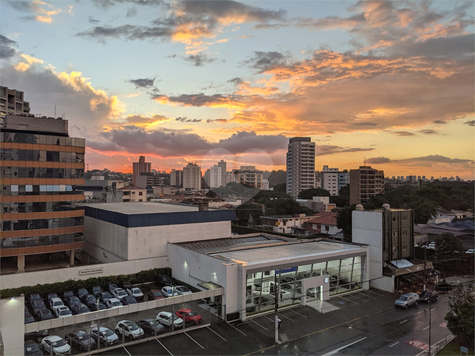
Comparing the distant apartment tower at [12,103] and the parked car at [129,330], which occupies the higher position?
the distant apartment tower at [12,103]

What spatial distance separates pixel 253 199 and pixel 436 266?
6609 centimetres

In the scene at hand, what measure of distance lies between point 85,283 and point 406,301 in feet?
81.5

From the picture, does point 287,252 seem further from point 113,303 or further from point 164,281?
point 113,303

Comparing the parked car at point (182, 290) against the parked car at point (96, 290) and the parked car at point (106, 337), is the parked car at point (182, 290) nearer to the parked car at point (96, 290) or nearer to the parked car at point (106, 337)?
the parked car at point (96, 290)

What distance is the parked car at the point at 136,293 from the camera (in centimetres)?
2619

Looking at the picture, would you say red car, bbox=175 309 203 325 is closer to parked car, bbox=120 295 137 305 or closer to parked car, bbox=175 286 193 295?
parked car, bbox=175 286 193 295

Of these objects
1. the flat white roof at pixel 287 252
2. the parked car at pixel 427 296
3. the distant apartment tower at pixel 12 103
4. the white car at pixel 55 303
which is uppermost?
the distant apartment tower at pixel 12 103

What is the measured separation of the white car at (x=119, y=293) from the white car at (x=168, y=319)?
225 inches

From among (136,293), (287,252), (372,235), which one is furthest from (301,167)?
(136,293)

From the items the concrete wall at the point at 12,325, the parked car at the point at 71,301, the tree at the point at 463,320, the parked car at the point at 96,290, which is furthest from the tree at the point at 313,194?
the concrete wall at the point at 12,325

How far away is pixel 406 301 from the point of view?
84.5 ft

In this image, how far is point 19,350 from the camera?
642 inches

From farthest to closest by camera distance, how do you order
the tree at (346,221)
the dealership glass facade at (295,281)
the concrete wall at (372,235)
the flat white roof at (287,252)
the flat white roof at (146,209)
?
the tree at (346,221) → the flat white roof at (146,209) → the concrete wall at (372,235) → the flat white roof at (287,252) → the dealership glass facade at (295,281)

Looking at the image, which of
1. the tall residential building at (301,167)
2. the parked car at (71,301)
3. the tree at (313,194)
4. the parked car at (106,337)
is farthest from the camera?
the tall residential building at (301,167)
